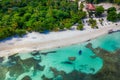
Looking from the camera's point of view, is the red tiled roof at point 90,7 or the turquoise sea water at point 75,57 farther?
the red tiled roof at point 90,7

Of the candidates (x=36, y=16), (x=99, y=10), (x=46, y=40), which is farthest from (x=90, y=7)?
(x=46, y=40)

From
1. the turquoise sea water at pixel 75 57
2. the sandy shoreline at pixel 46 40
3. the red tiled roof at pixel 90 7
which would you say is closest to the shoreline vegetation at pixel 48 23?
the sandy shoreline at pixel 46 40

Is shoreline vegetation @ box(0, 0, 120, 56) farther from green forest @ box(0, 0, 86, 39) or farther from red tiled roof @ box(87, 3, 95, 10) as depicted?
red tiled roof @ box(87, 3, 95, 10)

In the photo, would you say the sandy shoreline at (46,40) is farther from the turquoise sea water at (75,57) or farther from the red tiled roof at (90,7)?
the red tiled roof at (90,7)

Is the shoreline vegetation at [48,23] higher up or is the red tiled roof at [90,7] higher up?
the red tiled roof at [90,7]

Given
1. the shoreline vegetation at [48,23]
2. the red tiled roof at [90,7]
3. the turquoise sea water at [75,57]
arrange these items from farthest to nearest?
A: the red tiled roof at [90,7]
the shoreline vegetation at [48,23]
the turquoise sea water at [75,57]

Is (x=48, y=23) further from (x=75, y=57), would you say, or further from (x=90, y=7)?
(x=90, y=7)

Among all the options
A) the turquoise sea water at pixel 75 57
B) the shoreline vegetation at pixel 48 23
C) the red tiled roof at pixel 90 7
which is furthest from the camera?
the red tiled roof at pixel 90 7

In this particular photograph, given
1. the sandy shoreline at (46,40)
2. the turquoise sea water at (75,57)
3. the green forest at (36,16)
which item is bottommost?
the turquoise sea water at (75,57)
